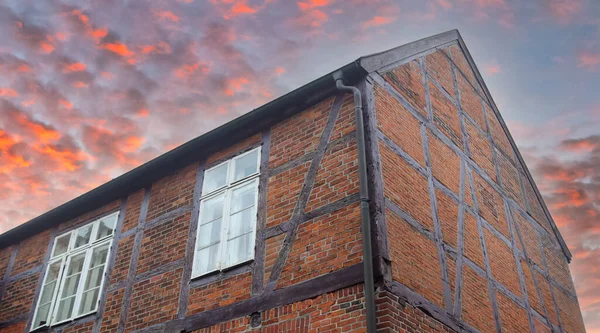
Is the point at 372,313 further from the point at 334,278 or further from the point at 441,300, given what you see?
the point at 441,300

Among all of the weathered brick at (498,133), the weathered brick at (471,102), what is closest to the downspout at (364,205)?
the weathered brick at (471,102)

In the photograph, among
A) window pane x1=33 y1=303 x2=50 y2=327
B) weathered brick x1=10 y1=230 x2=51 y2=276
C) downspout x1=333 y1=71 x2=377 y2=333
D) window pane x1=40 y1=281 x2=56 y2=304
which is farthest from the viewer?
weathered brick x1=10 y1=230 x2=51 y2=276

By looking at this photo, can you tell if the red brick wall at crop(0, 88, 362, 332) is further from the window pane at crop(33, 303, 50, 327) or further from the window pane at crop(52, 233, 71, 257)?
the window pane at crop(52, 233, 71, 257)

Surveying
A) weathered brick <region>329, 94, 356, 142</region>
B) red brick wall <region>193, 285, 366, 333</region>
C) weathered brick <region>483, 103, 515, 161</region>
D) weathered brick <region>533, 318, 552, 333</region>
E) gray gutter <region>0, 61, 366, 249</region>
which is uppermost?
weathered brick <region>483, 103, 515, 161</region>

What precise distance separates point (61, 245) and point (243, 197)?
15.3 ft

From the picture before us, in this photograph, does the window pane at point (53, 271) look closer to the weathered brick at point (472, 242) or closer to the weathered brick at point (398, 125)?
the weathered brick at point (398, 125)

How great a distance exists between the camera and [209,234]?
9.01 metres

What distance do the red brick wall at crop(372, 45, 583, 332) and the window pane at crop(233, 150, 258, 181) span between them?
2125mm

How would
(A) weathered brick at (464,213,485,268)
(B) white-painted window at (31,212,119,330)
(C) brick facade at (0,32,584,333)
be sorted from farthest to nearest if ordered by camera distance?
(B) white-painted window at (31,212,119,330)
(A) weathered brick at (464,213,485,268)
(C) brick facade at (0,32,584,333)

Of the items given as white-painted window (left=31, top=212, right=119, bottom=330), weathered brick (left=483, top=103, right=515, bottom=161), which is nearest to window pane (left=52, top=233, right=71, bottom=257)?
white-painted window (left=31, top=212, right=119, bottom=330)

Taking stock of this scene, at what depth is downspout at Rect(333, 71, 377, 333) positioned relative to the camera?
21.1 feet

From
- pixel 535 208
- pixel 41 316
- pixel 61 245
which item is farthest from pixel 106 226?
pixel 535 208

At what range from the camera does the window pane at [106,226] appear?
1071 centimetres

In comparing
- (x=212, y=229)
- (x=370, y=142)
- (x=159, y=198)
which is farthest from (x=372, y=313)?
(x=159, y=198)
